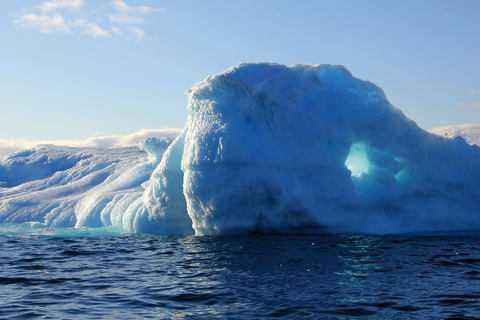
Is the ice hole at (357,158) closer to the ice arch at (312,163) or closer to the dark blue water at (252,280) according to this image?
the ice arch at (312,163)

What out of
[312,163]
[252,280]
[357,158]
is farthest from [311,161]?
[252,280]

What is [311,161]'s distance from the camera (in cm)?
1158

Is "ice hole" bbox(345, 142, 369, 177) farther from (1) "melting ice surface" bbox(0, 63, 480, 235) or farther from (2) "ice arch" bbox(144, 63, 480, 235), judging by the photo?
(2) "ice arch" bbox(144, 63, 480, 235)

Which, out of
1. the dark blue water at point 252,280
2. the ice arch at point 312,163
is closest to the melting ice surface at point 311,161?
the ice arch at point 312,163

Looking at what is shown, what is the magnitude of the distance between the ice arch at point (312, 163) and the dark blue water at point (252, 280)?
1.49 metres

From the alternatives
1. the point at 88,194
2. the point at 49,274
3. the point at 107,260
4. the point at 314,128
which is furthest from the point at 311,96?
the point at 88,194

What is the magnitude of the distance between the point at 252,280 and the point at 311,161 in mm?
5701

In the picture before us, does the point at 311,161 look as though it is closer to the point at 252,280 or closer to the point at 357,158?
the point at 357,158

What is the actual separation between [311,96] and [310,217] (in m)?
3.61

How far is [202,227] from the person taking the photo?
1264cm

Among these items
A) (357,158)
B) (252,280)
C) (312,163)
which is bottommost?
(252,280)

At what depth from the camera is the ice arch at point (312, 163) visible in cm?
1148

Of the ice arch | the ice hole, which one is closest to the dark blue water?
the ice arch

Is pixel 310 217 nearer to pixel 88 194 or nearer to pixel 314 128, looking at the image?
pixel 314 128
